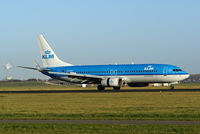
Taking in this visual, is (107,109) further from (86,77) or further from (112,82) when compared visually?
(86,77)

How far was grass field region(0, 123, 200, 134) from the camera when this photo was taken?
1922 centimetres

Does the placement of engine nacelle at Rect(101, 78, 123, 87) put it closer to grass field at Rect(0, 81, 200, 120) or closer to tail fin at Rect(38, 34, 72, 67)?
tail fin at Rect(38, 34, 72, 67)

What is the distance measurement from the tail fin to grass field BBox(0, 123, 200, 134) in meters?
54.8

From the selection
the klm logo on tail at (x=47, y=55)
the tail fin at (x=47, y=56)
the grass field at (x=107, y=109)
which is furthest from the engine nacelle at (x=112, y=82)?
the grass field at (x=107, y=109)

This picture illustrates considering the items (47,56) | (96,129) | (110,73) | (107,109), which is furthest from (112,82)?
(96,129)

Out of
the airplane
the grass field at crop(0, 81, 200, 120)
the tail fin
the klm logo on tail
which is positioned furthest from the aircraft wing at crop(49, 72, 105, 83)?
the grass field at crop(0, 81, 200, 120)

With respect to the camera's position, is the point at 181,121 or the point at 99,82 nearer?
the point at 181,121

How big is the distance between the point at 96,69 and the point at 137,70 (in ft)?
27.2

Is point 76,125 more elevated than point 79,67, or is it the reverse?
point 79,67

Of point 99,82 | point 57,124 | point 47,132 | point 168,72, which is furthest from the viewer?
point 99,82

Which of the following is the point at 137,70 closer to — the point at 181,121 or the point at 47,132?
the point at 181,121

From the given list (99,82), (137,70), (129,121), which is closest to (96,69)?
(99,82)

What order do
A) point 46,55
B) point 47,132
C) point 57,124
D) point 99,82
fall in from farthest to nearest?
1. point 46,55
2. point 99,82
3. point 57,124
4. point 47,132

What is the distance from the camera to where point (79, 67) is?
74.1 m
